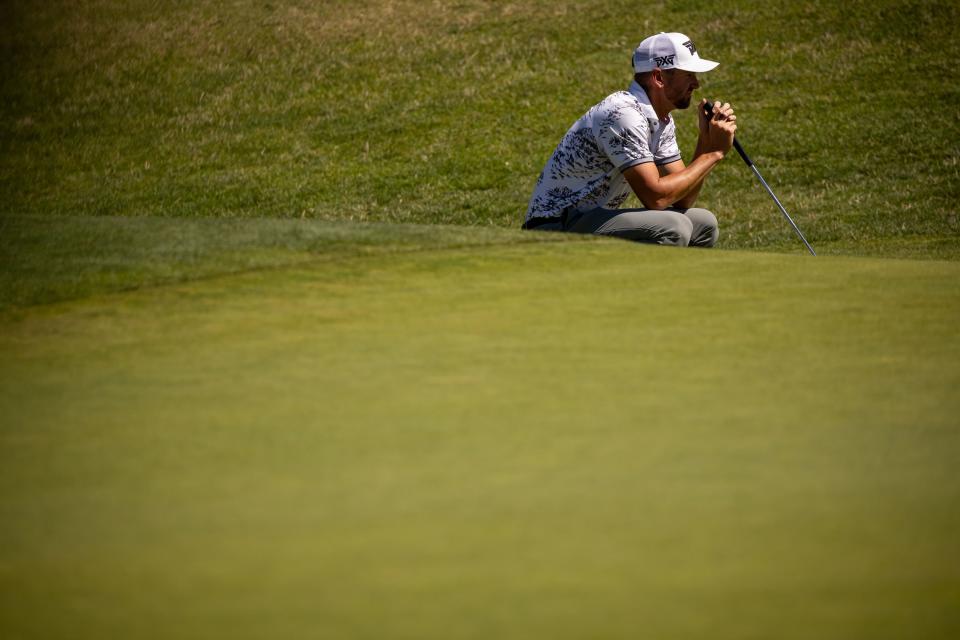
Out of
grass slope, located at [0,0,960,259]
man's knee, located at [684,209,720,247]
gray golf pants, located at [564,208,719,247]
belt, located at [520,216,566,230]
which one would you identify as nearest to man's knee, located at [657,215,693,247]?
gray golf pants, located at [564,208,719,247]

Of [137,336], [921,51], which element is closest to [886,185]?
[921,51]

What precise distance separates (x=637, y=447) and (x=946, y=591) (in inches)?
34.7

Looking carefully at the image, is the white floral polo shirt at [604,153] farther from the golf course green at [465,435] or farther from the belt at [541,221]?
the golf course green at [465,435]

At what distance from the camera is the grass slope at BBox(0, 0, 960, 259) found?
13.7m

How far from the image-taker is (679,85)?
6.78 metres

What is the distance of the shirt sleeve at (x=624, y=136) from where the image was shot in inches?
255

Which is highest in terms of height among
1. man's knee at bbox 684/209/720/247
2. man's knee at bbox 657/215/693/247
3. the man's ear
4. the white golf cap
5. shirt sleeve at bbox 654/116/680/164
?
the white golf cap

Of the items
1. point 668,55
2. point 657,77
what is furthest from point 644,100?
point 668,55

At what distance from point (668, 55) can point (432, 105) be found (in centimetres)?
1041

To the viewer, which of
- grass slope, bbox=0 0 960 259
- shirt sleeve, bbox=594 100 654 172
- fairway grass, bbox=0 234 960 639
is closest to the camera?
fairway grass, bbox=0 234 960 639

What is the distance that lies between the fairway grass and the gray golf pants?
6.16ft

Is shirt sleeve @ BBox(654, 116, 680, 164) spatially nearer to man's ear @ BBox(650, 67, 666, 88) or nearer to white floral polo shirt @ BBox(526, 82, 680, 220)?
white floral polo shirt @ BBox(526, 82, 680, 220)

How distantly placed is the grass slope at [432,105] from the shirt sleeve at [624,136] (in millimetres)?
4455

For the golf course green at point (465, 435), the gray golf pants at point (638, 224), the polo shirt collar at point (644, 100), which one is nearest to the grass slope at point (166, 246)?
the golf course green at point (465, 435)
